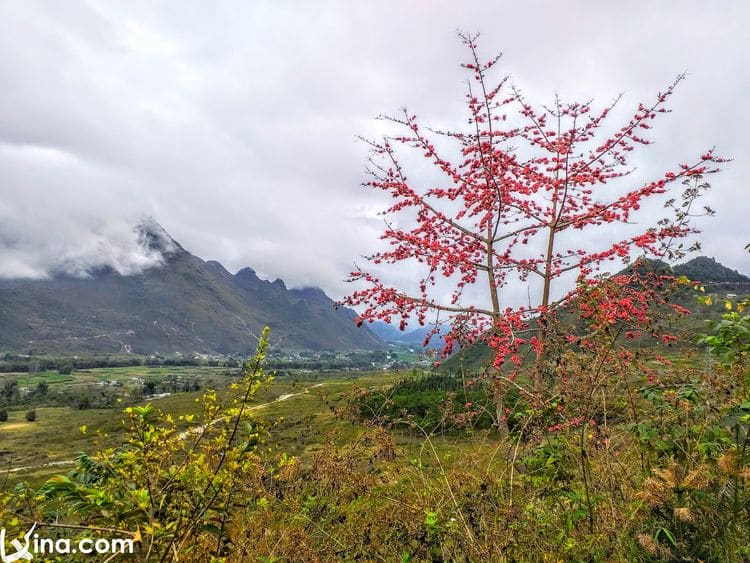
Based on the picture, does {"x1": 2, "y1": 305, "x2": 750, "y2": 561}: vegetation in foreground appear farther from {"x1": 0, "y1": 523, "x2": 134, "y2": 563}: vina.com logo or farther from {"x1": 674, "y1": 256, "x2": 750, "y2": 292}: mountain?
{"x1": 674, "y1": 256, "x2": 750, "y2": 292}: mountain

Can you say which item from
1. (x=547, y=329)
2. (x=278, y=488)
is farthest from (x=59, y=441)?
(x=547, y=329)

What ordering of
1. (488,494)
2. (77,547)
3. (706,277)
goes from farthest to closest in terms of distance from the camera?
(706,277), (488,494), (77,547)

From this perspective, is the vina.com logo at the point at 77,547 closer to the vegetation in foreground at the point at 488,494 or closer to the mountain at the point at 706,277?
the vegetation in foreground at the point at 488,494

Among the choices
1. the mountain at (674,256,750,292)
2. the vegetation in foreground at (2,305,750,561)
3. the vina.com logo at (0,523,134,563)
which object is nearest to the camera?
the vina.com logo at (0,523,134,563)

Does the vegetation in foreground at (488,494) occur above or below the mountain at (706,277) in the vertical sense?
below

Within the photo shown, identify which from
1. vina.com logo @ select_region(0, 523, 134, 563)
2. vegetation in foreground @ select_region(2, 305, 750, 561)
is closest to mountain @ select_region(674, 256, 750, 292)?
vegetation in foreground @ select_region(2, 305, 750, 561)

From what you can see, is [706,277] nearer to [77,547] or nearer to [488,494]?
[488,494]

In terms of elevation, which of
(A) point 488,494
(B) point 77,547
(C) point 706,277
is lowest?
(A) point 488,494

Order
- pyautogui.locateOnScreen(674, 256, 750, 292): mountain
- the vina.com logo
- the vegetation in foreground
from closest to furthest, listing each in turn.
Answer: the vina.com logo, the vegetation in foreground, pyautogui.locateOnScreen(674, 256, 750, 292): mountain

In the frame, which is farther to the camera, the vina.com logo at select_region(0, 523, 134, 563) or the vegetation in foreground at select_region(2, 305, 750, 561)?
the vegetation in foreground at select_region(2, 305, 750, 561)

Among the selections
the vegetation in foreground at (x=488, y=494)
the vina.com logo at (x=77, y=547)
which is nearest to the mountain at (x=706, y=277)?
the vegetation in foreground at (x=488, y=494)

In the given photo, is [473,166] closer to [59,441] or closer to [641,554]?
[641,554]

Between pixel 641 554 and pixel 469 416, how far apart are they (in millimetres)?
2894

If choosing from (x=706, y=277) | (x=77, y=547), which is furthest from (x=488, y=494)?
(x=706, y=277)
